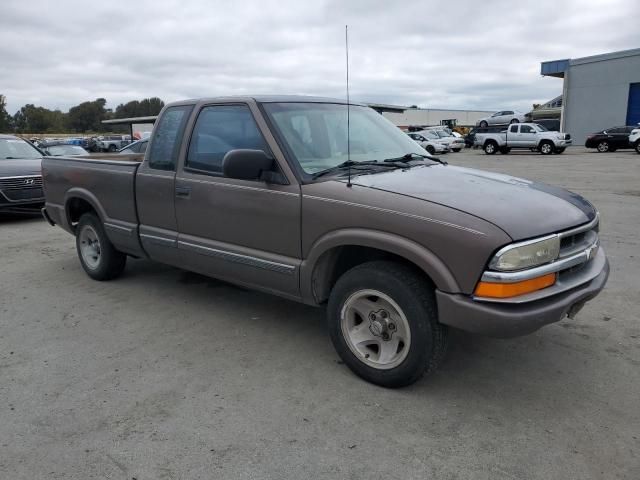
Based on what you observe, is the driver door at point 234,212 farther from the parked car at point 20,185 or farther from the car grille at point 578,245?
the parked car at point 20,185

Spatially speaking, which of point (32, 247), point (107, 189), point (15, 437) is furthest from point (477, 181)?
point (32, 247)

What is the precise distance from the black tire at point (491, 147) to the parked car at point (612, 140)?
5.04 metres

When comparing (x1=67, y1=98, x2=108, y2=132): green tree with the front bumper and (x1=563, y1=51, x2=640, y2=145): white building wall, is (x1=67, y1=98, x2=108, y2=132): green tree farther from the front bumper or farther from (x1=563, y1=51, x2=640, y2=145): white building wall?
the front bumper

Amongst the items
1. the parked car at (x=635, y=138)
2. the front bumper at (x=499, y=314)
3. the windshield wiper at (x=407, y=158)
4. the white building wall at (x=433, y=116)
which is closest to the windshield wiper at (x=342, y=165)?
the windshield wiper at (x=407, y=158)

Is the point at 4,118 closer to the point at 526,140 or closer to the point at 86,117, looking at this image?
the point at 86,117

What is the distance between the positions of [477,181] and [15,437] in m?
3.16

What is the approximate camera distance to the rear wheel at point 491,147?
3099cm

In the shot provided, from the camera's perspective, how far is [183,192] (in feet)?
14.1

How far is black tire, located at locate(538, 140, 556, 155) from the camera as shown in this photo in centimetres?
2857

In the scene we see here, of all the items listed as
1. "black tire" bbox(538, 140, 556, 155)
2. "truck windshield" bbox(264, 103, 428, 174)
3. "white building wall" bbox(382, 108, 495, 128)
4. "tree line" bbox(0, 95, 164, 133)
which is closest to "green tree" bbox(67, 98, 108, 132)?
"tree line" bbox(0, 95, 164, 133)

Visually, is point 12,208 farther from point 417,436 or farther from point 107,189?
point 417,436

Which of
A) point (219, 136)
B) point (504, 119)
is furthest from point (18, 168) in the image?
point (504, 119)

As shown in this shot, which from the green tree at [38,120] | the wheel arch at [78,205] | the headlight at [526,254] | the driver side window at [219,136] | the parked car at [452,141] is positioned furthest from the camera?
the green tree at [38,120]

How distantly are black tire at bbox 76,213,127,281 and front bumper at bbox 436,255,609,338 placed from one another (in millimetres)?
3814
